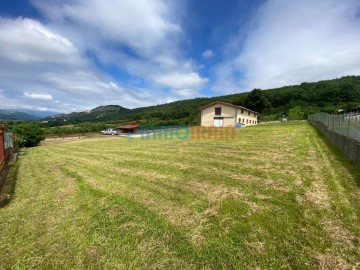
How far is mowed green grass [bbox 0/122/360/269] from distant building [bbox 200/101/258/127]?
27.8 m

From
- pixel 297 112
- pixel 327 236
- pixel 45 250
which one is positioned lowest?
pixel 45 250

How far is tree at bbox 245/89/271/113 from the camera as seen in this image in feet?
185

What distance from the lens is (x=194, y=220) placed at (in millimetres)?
3676

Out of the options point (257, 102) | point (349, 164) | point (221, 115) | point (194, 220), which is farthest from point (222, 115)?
point (194, 220)

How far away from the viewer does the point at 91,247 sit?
313 centimetres

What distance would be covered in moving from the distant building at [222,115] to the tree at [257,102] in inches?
888

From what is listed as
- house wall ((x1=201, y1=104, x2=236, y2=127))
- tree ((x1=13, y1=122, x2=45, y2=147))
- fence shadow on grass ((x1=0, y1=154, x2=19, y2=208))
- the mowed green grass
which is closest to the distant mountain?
tree ((x1=13, y1=122, x2=45, y2=147))

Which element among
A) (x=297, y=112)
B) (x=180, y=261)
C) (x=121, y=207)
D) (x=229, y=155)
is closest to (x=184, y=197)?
(x=121, y=207)

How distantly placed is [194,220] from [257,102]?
58415 mm

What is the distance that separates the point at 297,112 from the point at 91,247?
54.3 metres

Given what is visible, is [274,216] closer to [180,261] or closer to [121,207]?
[180,261]

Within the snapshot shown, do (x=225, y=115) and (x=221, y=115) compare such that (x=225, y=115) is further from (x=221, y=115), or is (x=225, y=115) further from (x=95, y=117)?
(x=95, y=117)

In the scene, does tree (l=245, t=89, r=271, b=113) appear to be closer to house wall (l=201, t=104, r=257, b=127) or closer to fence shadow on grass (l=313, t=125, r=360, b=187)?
house wall (l=201, t=104, r=257, b=127)

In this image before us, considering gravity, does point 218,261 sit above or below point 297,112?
below
